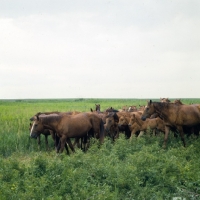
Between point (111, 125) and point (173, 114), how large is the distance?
9.51ft

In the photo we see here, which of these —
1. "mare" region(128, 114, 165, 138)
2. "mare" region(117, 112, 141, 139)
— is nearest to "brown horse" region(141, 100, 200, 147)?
"mare" region(128, 114, 165, 138)

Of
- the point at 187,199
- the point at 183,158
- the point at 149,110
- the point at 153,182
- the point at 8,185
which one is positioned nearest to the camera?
the point at 187,199

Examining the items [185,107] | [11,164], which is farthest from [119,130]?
[11,164]

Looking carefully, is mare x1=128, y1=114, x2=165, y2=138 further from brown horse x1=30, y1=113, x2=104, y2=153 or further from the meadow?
the meadow

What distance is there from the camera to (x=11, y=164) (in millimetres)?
10117

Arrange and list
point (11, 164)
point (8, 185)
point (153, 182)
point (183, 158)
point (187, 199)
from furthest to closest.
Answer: point (183, 158) < point (11, 164) < point (153, 182) < point (8, 185) < point (187, 199)

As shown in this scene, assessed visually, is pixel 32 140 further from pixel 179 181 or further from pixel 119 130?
pixel 179 181

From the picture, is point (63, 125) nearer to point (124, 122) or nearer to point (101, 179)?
point (124, 122)

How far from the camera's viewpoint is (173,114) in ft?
50.9

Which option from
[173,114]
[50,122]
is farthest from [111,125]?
[50,122]

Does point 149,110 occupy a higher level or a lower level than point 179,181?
higher

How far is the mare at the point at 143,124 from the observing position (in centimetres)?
1672

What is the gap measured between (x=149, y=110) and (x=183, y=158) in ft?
14.7

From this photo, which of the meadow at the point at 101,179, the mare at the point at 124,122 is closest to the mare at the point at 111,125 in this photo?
the mare at the point at 124,122
